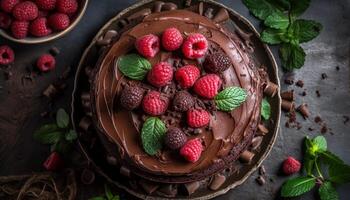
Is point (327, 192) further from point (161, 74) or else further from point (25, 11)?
→ point (25, 11)

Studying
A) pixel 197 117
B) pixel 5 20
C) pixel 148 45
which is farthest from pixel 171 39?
pixel 5 20

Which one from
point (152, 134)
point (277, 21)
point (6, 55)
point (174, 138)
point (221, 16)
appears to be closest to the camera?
point (174, 138)

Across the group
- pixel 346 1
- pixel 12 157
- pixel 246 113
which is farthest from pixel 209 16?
pixel 12 157

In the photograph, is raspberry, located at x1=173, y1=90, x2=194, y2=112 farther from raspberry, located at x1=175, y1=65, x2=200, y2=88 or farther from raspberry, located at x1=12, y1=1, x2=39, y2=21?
raspberry, located at x1=12, y1=1, x2=39, y2=21

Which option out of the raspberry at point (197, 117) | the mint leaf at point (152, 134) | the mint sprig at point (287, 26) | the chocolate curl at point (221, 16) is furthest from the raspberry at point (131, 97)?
the mint sprig at point (287, 26)

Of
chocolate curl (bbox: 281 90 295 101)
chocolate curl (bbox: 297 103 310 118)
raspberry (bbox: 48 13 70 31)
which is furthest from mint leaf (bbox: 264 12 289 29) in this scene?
raspberry (bbox: 48 13 70 31)

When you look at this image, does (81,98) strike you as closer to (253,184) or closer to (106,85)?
(106,85)
